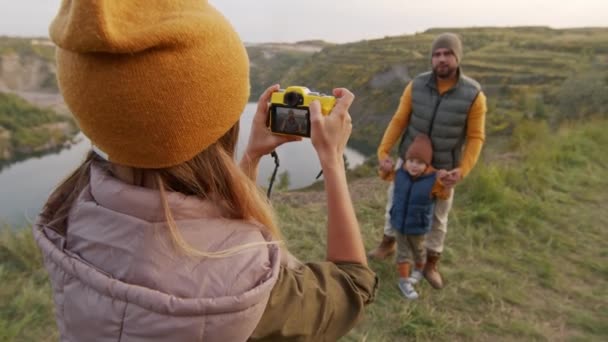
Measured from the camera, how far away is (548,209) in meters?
4.35

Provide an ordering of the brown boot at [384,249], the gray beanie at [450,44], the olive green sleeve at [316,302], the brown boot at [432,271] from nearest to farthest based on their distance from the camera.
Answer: the olive green sleeve at [316,302] → the gray beanie at [450,44] → the brown boot at [432,271] → the brown boot at [384,249]

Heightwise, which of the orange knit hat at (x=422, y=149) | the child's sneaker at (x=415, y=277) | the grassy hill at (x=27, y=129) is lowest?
the grassy hill at (x=27, y=129)

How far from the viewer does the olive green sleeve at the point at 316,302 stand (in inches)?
29.6

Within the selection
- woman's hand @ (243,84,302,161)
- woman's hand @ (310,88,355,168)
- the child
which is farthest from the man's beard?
woman's hand @ (310,88,355,168)

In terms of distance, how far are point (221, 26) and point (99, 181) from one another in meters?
0.37

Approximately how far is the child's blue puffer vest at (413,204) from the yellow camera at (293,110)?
1742 millimetres

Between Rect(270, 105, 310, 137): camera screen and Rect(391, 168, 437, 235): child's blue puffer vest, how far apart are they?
68.5 inches

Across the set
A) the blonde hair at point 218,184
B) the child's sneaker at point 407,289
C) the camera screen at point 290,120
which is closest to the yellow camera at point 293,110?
→ the camera screen at point 290,120

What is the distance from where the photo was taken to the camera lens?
3.64ft

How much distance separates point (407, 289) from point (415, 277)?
140mm

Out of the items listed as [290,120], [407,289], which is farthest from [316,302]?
[407,289]

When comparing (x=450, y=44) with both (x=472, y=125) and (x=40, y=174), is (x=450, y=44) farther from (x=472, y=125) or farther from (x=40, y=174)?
(x=40, y=174)

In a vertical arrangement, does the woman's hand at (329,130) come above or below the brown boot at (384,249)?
above

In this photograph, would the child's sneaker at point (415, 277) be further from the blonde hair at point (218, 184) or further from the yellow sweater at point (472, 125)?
the blonde hair at point (218, 184)
